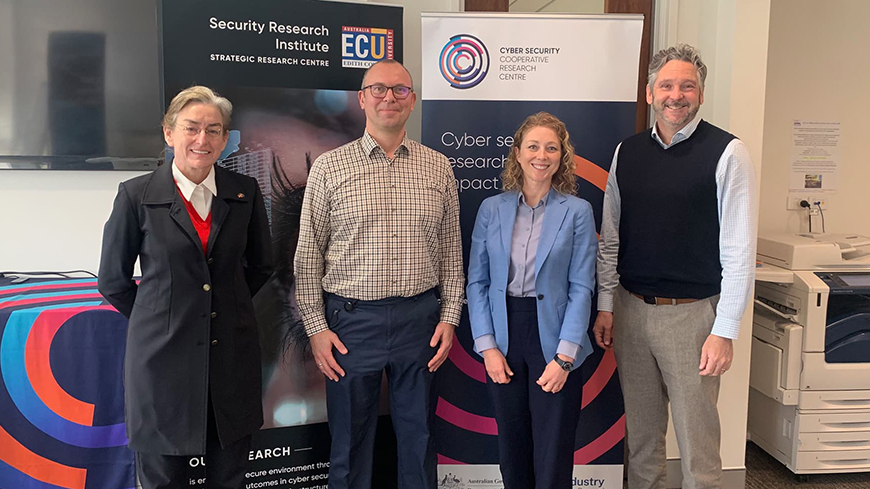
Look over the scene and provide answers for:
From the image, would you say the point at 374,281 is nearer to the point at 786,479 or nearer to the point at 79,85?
the point at 79,85

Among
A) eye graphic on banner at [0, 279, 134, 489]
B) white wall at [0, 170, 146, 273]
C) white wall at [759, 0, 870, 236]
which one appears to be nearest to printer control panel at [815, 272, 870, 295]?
white wall at [759, 0, 870, 236]

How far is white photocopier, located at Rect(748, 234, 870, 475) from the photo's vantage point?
8.96 ft

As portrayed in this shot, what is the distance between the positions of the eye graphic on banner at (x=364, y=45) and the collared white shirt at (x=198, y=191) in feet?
3.06

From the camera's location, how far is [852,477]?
294cm

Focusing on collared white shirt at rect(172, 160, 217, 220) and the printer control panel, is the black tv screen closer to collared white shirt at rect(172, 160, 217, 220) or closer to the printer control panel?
collared white shirt at rect(172, 160, 217, 220)

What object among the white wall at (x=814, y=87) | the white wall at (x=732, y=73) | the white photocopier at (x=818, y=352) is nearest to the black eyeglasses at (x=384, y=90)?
the white wall at (x=732, y=73)

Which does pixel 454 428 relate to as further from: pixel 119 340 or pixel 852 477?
pixel 852 477

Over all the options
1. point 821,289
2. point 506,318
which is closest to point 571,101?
point 506,318

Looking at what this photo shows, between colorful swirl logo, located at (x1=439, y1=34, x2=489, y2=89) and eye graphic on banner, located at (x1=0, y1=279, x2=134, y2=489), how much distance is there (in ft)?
5.12

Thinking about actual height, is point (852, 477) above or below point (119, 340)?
below

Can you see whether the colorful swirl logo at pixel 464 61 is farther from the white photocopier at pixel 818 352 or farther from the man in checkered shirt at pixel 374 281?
the white photocopier at pixel 818 352

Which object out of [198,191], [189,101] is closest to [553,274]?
[198,191]

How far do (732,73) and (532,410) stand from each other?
5.80ft

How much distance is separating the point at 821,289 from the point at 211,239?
263cm
